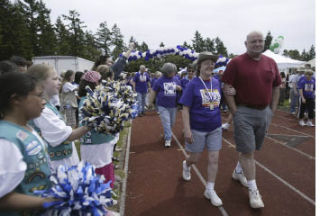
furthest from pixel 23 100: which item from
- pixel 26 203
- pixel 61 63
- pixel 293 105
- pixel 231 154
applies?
pixel 61 63

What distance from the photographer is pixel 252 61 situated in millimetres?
3057

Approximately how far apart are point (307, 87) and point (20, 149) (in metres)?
9.68

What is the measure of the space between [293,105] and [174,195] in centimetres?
994

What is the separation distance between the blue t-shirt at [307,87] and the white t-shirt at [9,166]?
31.5ft

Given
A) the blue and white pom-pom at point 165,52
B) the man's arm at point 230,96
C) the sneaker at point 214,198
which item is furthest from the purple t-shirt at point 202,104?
the blue and white pom-pom at point 165,52

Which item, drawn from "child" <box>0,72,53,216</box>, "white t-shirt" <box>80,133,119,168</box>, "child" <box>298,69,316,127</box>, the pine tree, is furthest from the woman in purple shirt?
the pine tree

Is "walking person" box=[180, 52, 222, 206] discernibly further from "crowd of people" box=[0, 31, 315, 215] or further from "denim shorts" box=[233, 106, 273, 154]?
"denim shorts" box=[233, 106, 273, 154]

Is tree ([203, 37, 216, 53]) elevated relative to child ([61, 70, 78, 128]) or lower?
elevated

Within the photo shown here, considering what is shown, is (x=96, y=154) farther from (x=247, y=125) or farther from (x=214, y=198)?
(x=247, y=125)

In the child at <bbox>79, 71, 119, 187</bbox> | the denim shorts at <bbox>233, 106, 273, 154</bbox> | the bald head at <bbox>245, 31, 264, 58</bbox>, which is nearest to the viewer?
the child at <bbox>79, 71, 119, 187</bbox>

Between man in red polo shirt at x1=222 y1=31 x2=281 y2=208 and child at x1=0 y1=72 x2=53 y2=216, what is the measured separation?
2518mm

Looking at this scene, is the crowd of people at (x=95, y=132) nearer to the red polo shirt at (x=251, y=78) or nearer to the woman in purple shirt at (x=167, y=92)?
the red polo shirt at (x=251, y=78)

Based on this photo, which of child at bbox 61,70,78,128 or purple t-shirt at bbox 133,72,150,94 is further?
purple t-shirt at bbox 133,72,150,94

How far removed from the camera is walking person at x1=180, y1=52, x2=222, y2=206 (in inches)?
127
